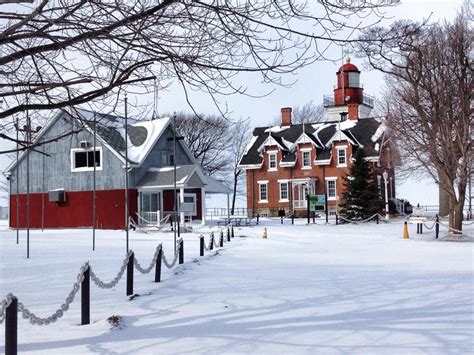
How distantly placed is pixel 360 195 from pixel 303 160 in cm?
964

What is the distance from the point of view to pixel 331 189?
51.2m

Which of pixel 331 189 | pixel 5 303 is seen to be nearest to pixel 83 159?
pixel 331 189

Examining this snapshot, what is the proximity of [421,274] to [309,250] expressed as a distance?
7649 mm

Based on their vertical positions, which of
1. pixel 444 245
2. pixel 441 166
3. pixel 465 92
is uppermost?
pixel 465 92

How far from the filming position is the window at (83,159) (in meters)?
38.7

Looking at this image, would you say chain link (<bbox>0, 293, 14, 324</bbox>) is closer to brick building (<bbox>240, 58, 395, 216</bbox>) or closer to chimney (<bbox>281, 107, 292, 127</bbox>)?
brick building (<bbox>240, 58, 395, 216</bbox>)

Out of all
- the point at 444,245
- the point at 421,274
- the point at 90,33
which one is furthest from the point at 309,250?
the point at 90,33

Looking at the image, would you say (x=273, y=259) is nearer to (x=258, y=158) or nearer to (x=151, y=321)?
(x=151, y=321)

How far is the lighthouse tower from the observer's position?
2337 inches

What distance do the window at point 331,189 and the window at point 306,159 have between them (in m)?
2.37

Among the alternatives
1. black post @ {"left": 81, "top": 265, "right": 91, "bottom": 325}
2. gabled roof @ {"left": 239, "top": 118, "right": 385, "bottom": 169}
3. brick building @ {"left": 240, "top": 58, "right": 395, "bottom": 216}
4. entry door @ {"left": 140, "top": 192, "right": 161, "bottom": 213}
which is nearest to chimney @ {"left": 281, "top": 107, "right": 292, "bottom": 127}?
brick building @ {"left": 240, "top": 58, "right": 395, "bottom": 216}

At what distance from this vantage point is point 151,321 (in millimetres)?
8523

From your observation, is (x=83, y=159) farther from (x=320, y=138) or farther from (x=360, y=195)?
(x=320, y=138)

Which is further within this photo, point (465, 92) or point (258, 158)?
point (258, 158)
